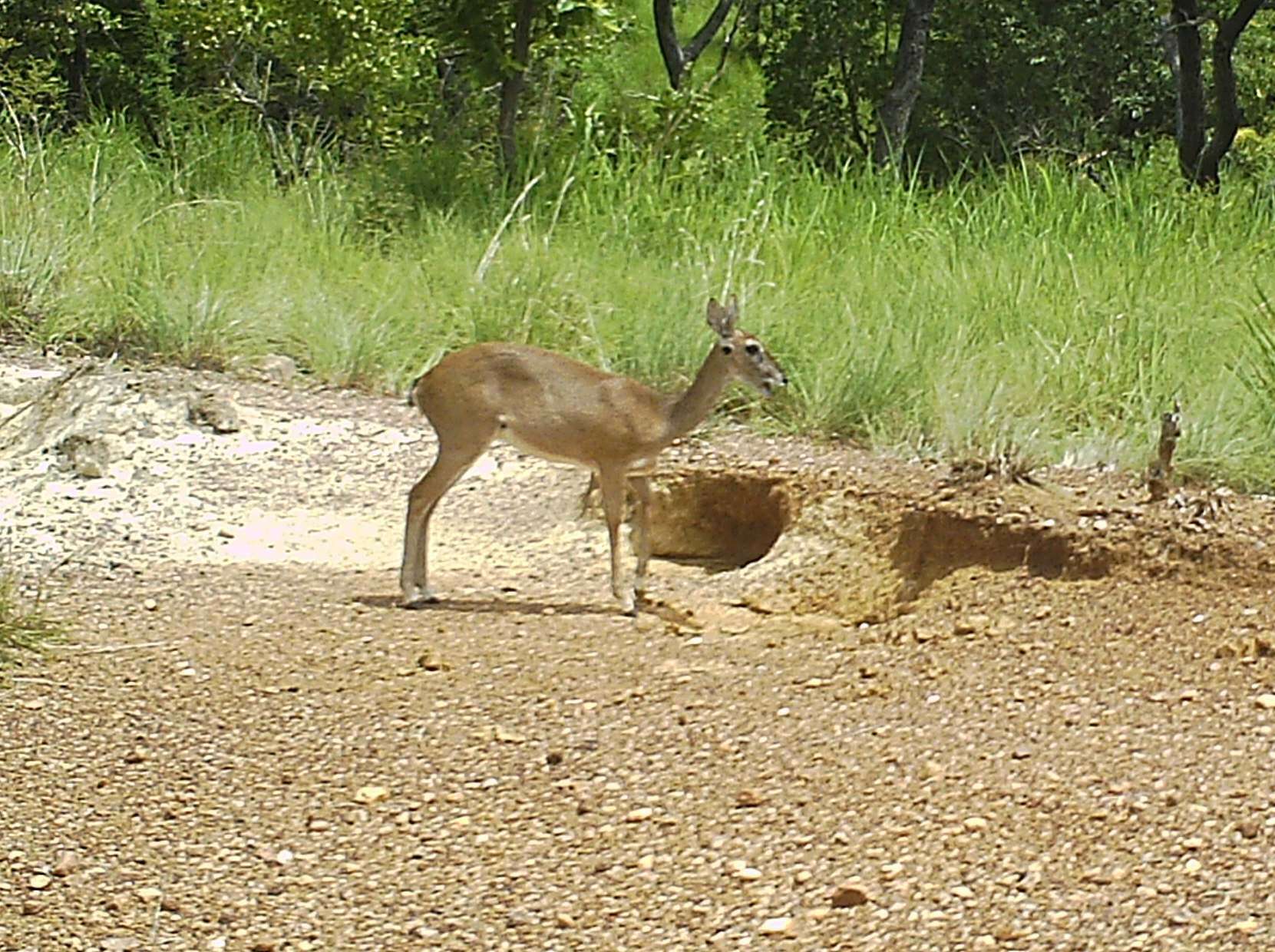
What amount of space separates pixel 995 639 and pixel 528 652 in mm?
1277

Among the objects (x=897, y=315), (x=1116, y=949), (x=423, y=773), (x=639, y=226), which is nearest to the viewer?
(x=1116, y=949)

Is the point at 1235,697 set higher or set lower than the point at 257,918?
higher

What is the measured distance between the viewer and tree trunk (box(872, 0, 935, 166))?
12.6 metres

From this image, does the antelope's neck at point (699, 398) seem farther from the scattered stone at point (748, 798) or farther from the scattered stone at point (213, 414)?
the scattered stone at point (213, 414)

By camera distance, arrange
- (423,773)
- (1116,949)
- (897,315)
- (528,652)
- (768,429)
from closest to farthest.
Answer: (1116,949) < (423,773) < (528,652) < (768,429) < (897,315)

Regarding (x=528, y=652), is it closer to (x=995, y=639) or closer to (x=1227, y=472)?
(x=995, y=639)

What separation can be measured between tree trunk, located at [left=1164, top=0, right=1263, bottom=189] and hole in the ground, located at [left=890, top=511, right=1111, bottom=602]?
6737mm

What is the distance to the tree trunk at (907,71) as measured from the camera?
1262 cm

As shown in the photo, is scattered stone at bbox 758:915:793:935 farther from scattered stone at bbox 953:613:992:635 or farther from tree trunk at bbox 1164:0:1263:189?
tree trunk at bbox 1164:0:1263:189

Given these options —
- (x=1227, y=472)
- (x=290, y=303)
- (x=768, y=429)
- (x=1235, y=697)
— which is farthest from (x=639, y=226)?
(x=1235, y=697)

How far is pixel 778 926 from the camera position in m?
3.47

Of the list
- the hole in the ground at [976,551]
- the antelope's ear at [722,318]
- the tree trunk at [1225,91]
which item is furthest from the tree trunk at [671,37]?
the antelope's ear at [722,318]

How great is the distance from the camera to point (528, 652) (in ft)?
16.7

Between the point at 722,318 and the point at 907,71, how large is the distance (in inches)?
283
